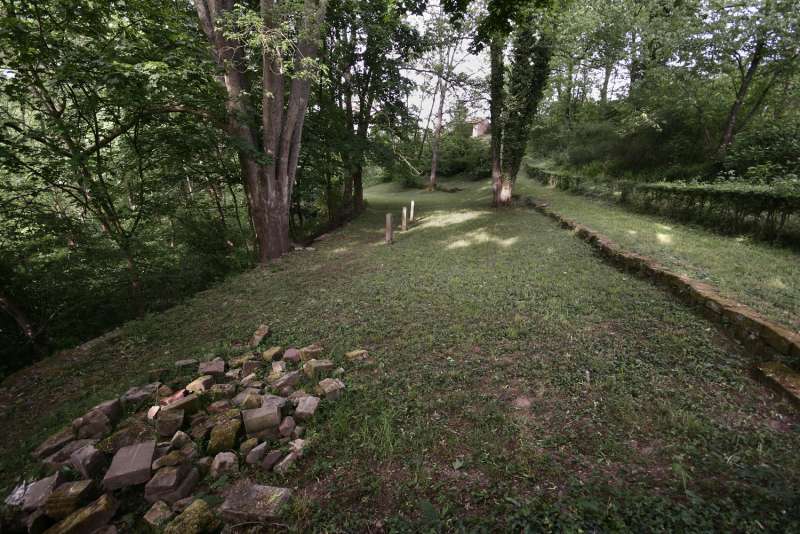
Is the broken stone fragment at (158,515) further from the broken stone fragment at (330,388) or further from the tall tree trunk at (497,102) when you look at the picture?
the tall tree trunk at (497,102)

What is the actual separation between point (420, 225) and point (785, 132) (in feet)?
37.6

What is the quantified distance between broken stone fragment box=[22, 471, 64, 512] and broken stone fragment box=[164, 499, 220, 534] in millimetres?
1023

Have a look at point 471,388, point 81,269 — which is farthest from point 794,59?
point 81,269

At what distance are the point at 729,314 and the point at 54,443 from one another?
6.91 metres

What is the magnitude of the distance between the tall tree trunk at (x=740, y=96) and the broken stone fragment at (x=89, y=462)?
1771 centimetres

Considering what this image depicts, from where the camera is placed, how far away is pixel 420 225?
1290 centimetres

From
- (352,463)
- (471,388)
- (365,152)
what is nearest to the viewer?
(352,463)

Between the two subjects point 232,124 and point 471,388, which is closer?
point 471,388

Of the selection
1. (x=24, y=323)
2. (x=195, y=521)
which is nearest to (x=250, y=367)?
(x=195, y=521)

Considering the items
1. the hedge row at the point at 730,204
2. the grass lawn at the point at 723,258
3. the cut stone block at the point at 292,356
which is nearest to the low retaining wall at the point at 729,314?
the grass lawn at the point at 723,258

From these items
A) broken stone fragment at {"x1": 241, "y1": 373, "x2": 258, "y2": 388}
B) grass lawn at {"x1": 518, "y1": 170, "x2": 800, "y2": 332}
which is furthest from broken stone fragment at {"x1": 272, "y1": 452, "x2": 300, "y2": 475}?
grass lawn at {"x1": 518, "y1": 170, "x2": 800, "y2": 332}

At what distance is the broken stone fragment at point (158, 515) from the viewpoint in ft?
6.80

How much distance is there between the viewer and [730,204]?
7379 millimetres

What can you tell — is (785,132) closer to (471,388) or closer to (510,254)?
(510,254)
